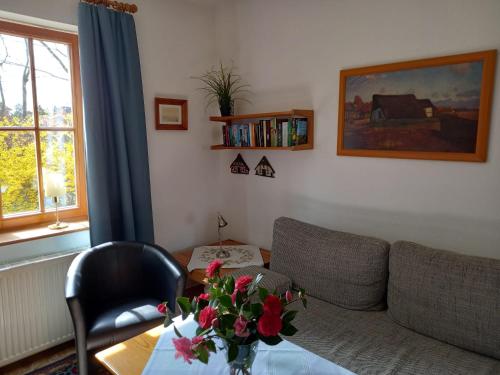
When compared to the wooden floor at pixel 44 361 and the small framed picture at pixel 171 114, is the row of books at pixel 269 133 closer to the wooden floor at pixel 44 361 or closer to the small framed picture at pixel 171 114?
the small framed picture at pixel 171 114

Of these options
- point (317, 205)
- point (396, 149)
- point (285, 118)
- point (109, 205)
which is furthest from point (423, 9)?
point (109, 205)

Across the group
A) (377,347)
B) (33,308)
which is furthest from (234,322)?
(33,308)

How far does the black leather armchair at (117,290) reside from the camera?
194 cm

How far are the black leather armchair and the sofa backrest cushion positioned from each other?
2.30 feet

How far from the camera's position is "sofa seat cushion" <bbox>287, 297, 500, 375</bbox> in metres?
1.56

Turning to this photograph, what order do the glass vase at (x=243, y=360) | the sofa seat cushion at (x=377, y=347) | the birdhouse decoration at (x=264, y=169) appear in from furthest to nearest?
the birdhouse decoration at (x=264, y=169), the sofa seat cushion at (x=377, y=347), the glass vase at (x=243, y=360)

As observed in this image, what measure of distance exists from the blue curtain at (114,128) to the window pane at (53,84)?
0.96 ft

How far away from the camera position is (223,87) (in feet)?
9.97

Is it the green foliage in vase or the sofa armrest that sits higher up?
the green foliage in vase

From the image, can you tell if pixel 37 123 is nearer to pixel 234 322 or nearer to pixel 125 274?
pixel 125 274

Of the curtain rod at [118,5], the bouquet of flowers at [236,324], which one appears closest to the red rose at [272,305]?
the bouquet of flowers at [236,324]

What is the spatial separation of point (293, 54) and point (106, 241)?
6.14 ft

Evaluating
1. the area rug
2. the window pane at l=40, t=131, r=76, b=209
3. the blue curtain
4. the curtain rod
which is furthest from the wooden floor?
the curtain rod

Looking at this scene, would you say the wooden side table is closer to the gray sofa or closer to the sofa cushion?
the gray sofa
